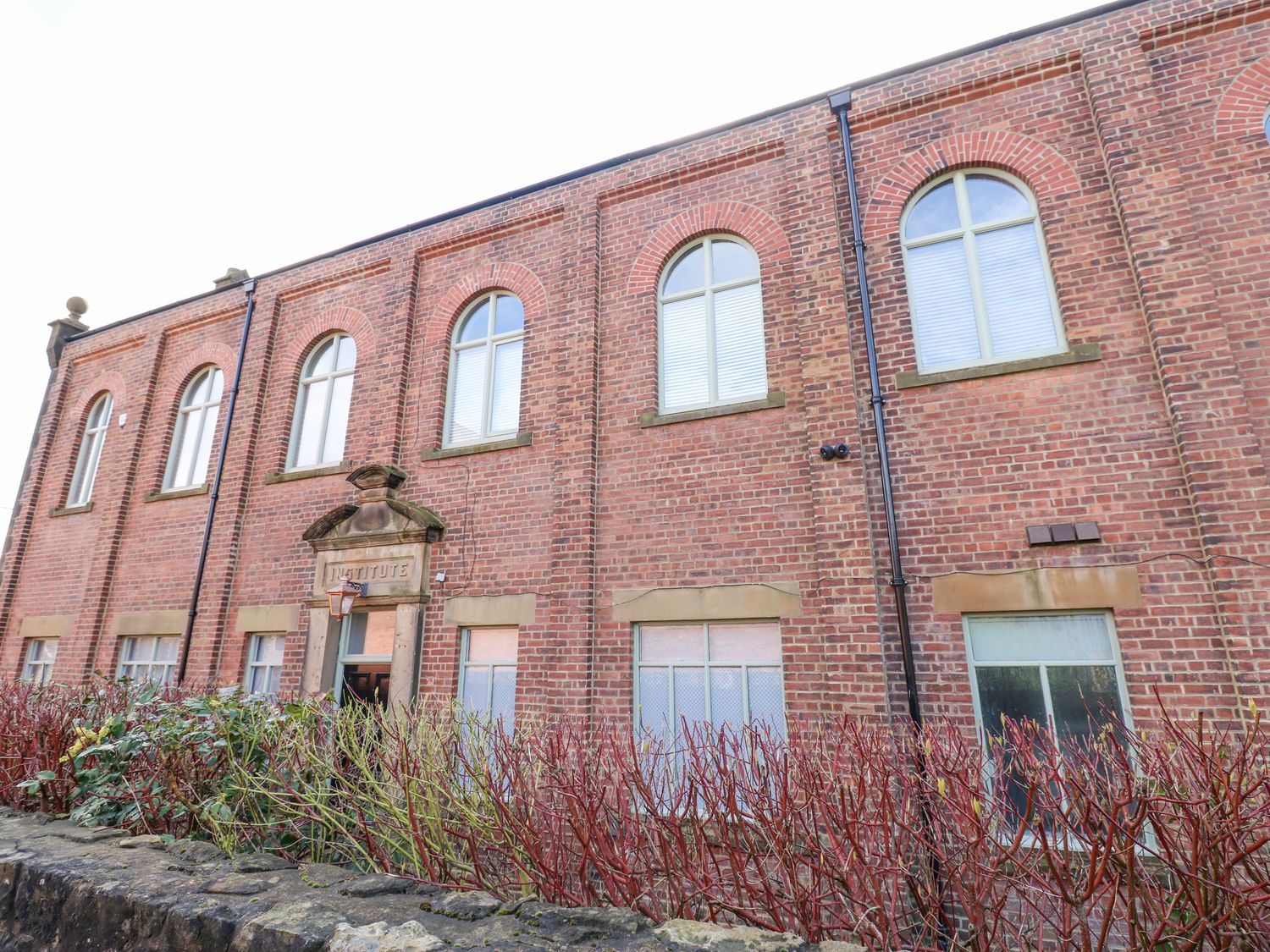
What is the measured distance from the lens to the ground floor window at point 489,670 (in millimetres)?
7684

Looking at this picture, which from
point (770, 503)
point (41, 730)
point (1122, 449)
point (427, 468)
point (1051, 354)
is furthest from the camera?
point (427, 468)

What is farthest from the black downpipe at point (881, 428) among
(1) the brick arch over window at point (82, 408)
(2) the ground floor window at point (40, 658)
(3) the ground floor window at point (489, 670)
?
(2) the ground floor window at point (40, 658)

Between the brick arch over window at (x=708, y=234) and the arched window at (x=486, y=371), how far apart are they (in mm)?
1951

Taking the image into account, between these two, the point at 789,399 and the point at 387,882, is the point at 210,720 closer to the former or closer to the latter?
the point at 387,882

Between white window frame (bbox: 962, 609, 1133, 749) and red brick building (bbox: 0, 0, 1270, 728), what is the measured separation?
28 millimetres

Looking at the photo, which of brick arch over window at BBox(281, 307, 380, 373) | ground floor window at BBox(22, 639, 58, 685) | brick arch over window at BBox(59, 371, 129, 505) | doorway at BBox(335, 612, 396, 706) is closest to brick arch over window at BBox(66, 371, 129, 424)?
brick arch over window at BBox(59, 371, 129, 505)

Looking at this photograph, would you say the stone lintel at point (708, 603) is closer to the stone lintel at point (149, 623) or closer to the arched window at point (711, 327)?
the arched window at point (711, 327)

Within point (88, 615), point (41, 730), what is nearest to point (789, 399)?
point (41, 730)

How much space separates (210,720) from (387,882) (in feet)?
9.48

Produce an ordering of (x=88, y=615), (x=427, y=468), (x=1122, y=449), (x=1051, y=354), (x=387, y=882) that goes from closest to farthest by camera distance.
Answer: (x=387, y=882), (x=1122, y=449), (x=1051, y=354), (x=427, y=468), (x=88, y=615)

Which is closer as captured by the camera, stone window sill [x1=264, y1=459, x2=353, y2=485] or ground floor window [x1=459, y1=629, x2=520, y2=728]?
ground floor window [x1=459, y1=629, x2=520, y2=728]

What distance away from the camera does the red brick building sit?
18.5 ft

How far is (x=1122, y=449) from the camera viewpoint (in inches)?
225

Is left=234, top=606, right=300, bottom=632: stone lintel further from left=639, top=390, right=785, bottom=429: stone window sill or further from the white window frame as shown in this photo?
the white window frame
